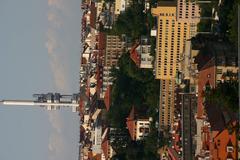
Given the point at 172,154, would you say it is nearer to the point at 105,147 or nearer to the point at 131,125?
the point at 131,125

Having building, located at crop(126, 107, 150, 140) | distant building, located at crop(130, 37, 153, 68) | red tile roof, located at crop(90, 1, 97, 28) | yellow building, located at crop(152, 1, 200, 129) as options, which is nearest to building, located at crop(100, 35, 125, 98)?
red tile roof, located at crop(90, 1, 97, 28)

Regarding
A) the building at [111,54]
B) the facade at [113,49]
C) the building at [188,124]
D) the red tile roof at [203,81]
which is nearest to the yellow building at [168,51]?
the building at [188,124]

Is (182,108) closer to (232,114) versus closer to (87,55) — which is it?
(232,114)

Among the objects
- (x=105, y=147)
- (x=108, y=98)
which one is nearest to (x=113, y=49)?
(x=108, y=98)

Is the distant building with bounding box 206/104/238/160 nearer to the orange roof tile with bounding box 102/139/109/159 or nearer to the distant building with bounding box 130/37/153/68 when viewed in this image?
the distant building with bounding box 130/37/153/68

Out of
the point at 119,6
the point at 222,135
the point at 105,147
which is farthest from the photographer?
the point at 119,6
